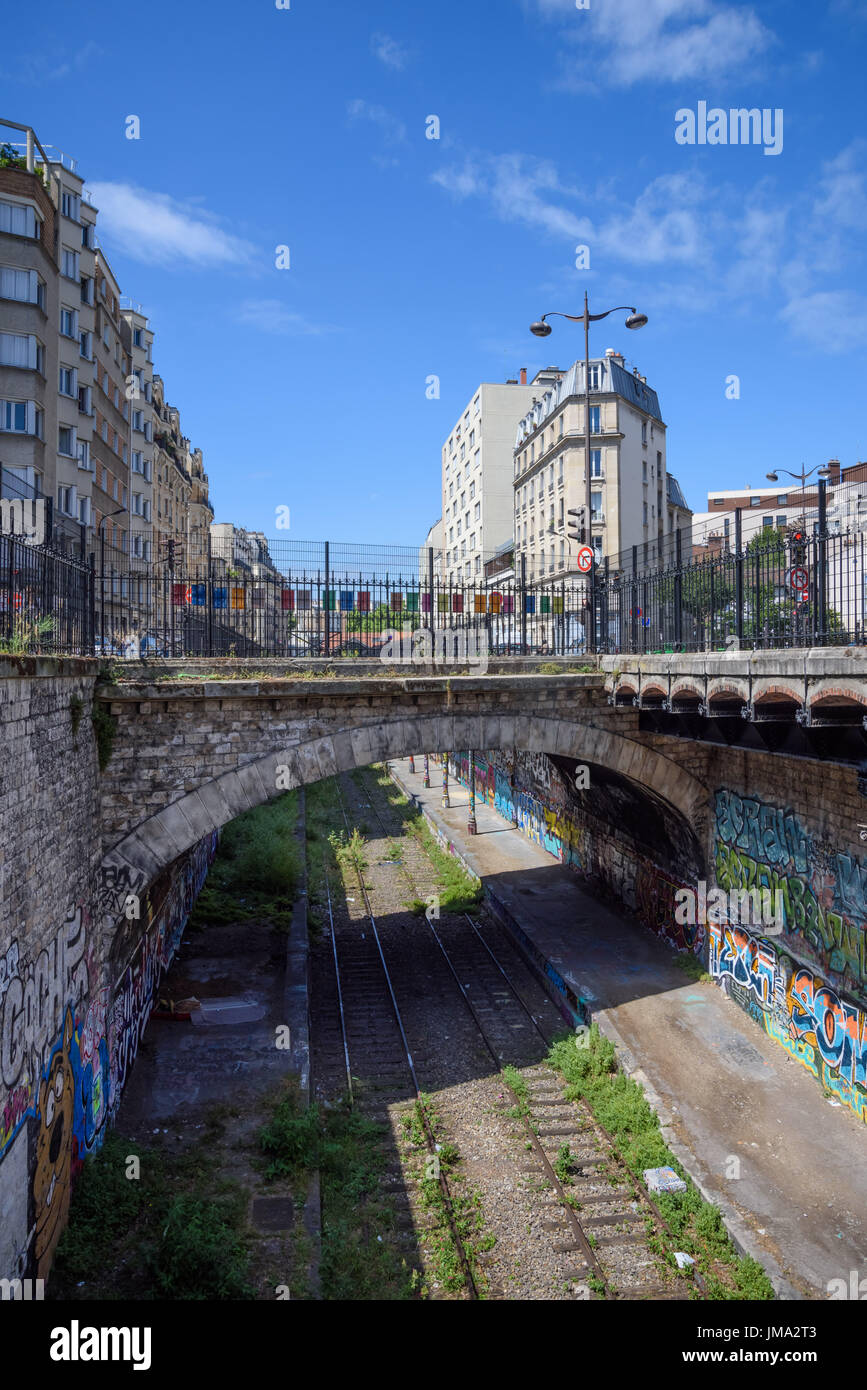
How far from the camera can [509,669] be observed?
15547mm

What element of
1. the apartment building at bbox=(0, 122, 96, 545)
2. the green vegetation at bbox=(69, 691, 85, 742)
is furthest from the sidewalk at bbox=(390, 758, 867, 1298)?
the apartment building at bbox=(0, 122, 96, 545)

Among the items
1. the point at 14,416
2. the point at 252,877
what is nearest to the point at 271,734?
the point at 252,877

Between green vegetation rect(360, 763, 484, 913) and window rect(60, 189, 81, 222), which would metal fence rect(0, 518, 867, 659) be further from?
window rect(60, 189, 81, 222)

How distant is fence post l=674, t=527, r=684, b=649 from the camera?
1373 centimetres

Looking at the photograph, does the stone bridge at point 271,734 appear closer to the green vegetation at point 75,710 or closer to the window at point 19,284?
the green vegetation at point 75,710

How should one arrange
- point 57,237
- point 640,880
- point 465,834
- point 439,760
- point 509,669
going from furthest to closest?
point 439,760 → point 465,834 → point 57,237 → point 640,880 → point 509,669

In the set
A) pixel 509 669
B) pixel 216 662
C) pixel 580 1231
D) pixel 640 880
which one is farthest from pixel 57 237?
pixel 580 1231

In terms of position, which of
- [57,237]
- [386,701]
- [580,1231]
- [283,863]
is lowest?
[580,1231]

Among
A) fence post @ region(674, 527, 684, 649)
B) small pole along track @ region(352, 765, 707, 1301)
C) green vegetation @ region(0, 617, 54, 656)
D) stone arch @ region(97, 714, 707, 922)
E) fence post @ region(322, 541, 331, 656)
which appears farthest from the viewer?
fence post @ region(322, 541, 331, 656)

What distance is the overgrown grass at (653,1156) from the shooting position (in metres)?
9.24

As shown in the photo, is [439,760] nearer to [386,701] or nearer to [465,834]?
[465,834]

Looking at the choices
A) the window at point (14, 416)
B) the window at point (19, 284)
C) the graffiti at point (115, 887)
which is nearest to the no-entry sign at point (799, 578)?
the graffiti at point (115, 887)

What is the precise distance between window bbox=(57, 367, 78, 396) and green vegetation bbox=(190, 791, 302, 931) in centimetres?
1547

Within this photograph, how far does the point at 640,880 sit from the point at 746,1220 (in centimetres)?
988
